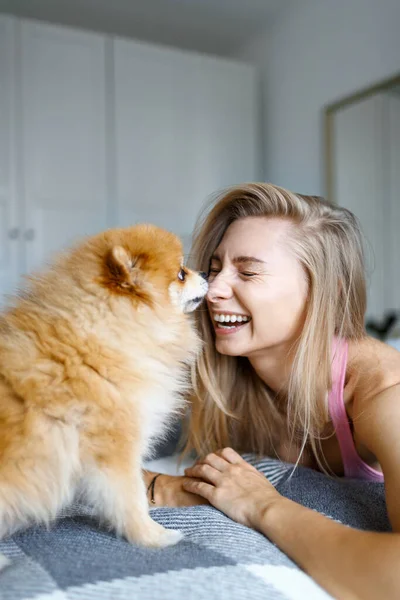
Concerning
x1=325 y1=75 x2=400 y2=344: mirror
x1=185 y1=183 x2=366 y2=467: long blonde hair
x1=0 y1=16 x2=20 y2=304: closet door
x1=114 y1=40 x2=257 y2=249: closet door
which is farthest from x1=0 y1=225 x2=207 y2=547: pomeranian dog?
x1=114 y1=40 x2=257 y2=249: closet door

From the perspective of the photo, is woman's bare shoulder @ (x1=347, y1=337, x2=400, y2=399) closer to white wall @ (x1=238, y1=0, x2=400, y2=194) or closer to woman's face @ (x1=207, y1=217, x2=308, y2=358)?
woman's face @ (x1=207, y1=217, x2=308, y2=358)

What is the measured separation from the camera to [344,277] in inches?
57.1

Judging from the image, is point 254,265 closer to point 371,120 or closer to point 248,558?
point 248,558

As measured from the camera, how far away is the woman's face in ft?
4.45

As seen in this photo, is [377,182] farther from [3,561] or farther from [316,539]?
[3,561]

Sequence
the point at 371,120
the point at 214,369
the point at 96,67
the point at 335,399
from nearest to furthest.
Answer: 1. the point at 335,399
2. the point at 214,369
3. the point at 371,120
4. the point at 96,67

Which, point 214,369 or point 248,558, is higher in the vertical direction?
point 214,369

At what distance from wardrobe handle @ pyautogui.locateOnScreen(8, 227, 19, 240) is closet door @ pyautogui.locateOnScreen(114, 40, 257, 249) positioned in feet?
2.12

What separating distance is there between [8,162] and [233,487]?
276 cm

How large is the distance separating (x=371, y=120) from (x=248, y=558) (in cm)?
280

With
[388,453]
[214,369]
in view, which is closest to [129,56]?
[214,369]

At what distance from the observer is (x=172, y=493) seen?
1292 millimetres

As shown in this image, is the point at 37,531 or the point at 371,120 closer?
the point at 37,531

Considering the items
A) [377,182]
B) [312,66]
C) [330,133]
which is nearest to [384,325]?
[377,182]
